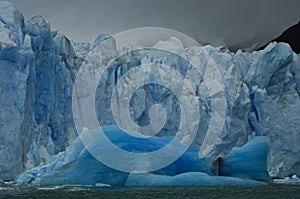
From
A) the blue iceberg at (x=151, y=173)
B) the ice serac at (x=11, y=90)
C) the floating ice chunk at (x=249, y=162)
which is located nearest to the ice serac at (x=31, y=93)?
the ice serac at (x=11, y=90)

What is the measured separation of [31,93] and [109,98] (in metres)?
5.42

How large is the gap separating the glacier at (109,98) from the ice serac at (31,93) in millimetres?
43

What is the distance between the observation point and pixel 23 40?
23.6 m

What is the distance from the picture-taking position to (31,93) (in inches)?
917

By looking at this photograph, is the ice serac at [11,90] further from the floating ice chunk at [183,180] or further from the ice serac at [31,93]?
the floating ice chunk at [183,180]

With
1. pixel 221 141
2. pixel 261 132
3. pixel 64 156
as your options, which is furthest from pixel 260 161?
pixel 261 132

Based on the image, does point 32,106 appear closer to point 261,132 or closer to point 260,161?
point 260,161

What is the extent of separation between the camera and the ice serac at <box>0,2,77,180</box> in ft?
70.5

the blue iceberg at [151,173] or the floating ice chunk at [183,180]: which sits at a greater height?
the blue iceberg at [151,173]

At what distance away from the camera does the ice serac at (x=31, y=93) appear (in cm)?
2150

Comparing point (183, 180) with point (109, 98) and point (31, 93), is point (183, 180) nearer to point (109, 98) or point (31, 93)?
point (31, 93)

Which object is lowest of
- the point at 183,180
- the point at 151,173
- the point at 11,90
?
the point at 183,180

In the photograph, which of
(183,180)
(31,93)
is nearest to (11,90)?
(31,93)

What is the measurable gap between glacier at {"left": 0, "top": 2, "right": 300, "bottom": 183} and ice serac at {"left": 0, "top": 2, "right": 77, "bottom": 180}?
4 cm
